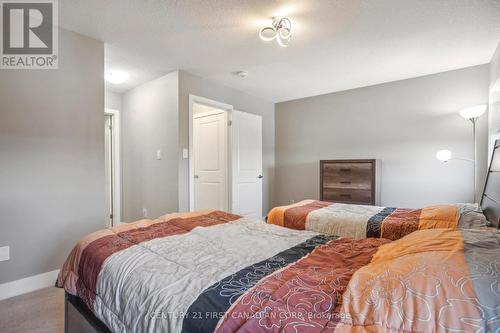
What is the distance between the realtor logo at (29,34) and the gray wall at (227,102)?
1388 mm

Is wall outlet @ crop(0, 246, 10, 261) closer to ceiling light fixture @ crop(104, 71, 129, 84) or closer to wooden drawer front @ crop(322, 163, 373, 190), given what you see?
ceiling light fixture @ crop(104, 71, 129, 84)

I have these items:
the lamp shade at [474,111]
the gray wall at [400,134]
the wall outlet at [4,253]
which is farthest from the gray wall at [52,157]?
the lamp shade at [474,111]

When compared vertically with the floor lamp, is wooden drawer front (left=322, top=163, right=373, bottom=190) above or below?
below

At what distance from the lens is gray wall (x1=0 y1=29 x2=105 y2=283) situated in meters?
2.10

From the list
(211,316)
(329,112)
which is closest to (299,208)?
(211,316)

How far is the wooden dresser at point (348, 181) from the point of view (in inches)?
141

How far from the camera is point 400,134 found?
12.3ft

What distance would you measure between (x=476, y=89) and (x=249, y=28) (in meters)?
3.07

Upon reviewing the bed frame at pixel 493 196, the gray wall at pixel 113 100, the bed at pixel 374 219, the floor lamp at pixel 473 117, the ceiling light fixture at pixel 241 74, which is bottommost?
the bed at pixel 374 219

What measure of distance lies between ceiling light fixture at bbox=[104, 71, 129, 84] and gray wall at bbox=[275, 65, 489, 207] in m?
2.94

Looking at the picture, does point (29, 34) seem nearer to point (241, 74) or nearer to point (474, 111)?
point (241, 74)

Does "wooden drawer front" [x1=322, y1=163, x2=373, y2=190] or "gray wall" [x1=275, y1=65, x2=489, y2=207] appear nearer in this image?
"gray wall" [x1=275, y1=65, x2=489, y2=207]

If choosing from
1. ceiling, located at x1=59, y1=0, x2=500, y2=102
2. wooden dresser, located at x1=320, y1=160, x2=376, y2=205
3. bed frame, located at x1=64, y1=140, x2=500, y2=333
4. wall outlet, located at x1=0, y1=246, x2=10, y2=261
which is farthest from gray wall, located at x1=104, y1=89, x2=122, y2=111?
Result: wooden dresser, located at x1=320, y1=160, x2=376, y2=205

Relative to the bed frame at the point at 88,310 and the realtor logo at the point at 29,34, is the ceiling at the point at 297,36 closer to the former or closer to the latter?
the realtor logo at the point at 29,34
